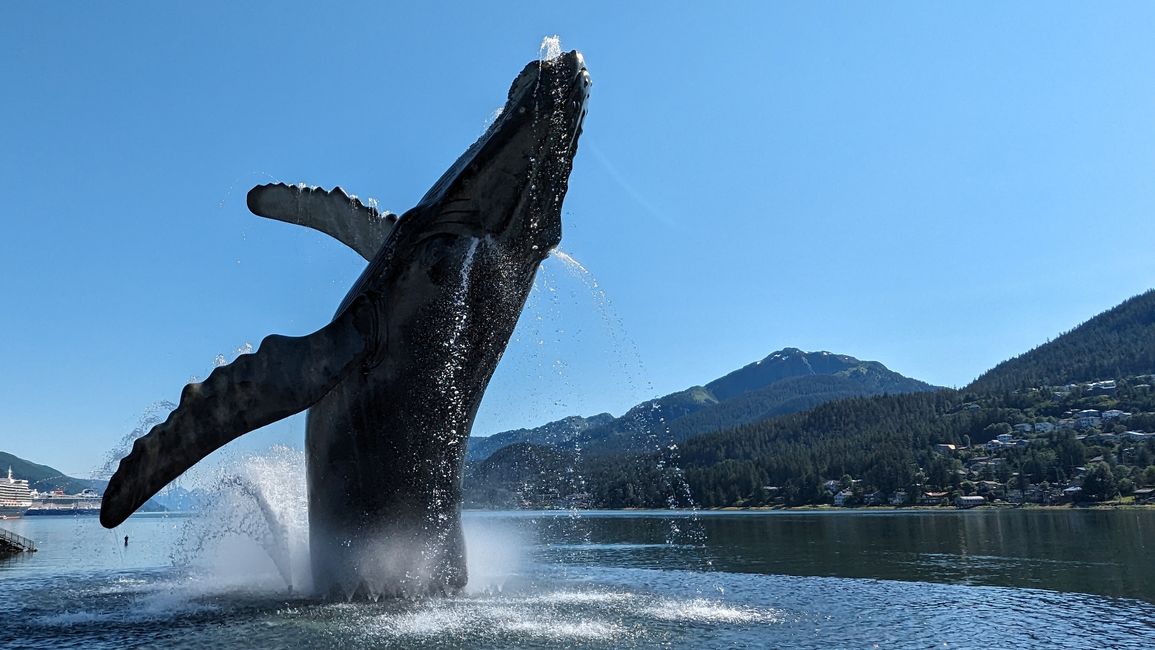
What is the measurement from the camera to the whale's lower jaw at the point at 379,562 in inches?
543

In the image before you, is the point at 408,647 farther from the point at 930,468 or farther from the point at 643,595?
the point at 930,468

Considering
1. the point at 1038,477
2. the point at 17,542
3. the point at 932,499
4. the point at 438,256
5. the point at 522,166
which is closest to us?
the point at 522,166

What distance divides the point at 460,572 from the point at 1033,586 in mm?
19408

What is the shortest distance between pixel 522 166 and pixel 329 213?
6.08m

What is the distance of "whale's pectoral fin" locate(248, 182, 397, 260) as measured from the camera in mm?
16328

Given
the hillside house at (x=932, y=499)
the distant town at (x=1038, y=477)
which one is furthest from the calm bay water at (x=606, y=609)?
the hillside house at (x=932, y=499)

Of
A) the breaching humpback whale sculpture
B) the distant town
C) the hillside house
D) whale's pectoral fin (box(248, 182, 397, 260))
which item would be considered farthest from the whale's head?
the hillside house

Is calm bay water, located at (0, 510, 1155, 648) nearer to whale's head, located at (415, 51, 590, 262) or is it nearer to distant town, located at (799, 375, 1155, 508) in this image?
whale's head, located at (415, 51, 590, 262)

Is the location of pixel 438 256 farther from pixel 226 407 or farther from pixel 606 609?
pixel 606 609

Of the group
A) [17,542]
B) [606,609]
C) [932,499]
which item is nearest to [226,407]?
[606,609]

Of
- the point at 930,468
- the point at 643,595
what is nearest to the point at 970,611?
the point at 643,595

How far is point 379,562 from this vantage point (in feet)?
45.3

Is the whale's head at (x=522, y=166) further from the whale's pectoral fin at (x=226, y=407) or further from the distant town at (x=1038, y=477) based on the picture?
the distant town at (x=1038, y=477)

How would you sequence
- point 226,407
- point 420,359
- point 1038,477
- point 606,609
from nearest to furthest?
point 226,407
point 420,359
point 606,609
point 1038,477
